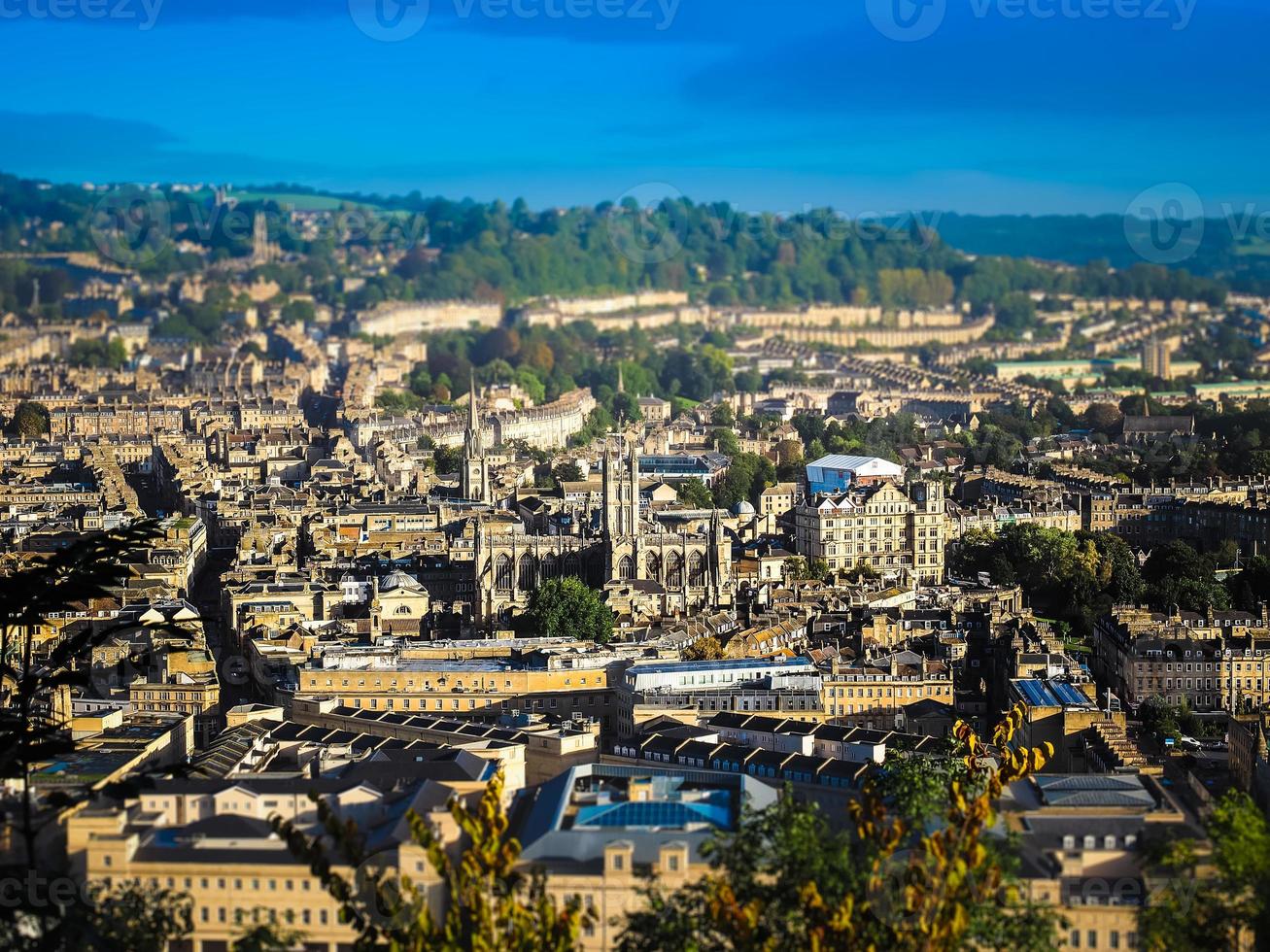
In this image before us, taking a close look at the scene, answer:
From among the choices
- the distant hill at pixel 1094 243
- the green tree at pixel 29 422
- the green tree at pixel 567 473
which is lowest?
the green tree at pixel 567 473

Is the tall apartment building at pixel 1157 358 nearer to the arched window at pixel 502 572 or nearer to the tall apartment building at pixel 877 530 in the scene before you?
the tall apartment building at pixel 877 530

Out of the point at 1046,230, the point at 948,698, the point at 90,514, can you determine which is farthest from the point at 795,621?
the point at 1046,230

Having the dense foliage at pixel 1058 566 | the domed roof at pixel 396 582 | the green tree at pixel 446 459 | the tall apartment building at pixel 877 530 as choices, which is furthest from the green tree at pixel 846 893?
the green tree at pixel 446 459

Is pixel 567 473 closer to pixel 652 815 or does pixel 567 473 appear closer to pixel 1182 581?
pixel 1182 581

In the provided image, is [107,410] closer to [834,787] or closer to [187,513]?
[187,513]

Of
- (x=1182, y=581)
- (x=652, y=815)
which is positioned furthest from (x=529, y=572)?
(x=652, y=815)

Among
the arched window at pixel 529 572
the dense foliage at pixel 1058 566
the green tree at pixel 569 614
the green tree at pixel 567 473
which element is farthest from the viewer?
the green tree at pixel 567 473
